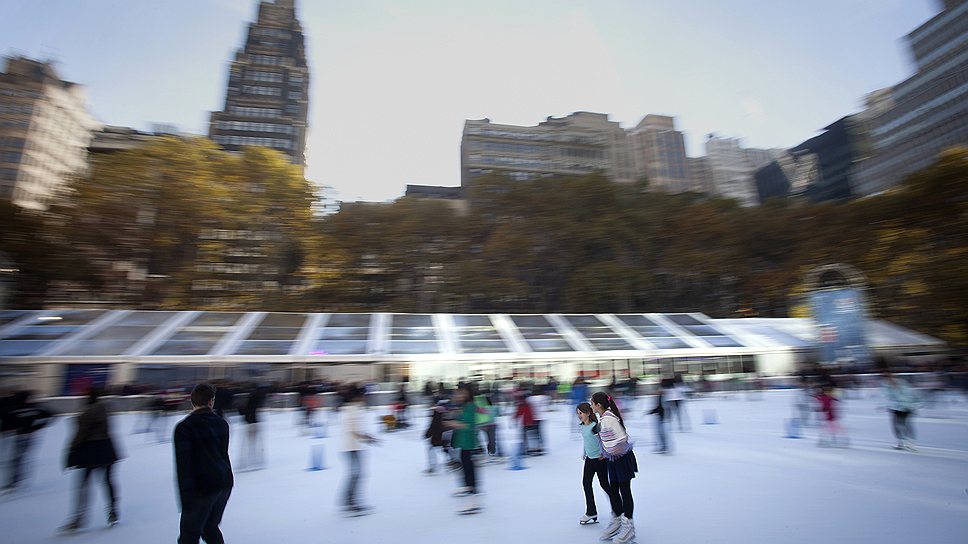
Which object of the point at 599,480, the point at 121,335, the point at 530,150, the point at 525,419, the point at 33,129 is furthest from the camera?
the point at 530,150

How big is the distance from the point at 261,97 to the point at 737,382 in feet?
252

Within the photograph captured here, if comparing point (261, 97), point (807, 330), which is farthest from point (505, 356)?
point (261, 97)

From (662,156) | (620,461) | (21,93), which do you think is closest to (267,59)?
(21,93)

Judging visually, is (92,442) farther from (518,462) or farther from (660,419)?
(660,419)

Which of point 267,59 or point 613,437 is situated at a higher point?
point 267,59

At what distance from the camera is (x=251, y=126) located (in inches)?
2724

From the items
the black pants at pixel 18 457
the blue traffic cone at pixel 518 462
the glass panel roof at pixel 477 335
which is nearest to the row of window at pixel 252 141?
the glass panel roof at pixel 477 335

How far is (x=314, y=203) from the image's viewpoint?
35.6 metres

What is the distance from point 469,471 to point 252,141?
244 feet

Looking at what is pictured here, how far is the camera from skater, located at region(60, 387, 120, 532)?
5039 millimetres

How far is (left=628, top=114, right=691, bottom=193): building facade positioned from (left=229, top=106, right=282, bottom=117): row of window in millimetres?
72361

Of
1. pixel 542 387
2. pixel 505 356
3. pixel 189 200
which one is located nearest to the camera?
pixel 542 387

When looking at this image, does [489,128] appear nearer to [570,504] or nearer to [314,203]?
[314,203]

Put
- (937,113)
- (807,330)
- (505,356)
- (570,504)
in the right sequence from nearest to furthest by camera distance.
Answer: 1. (570,504)
2. (505,356)
3. (807,330)
4. (937,113)
